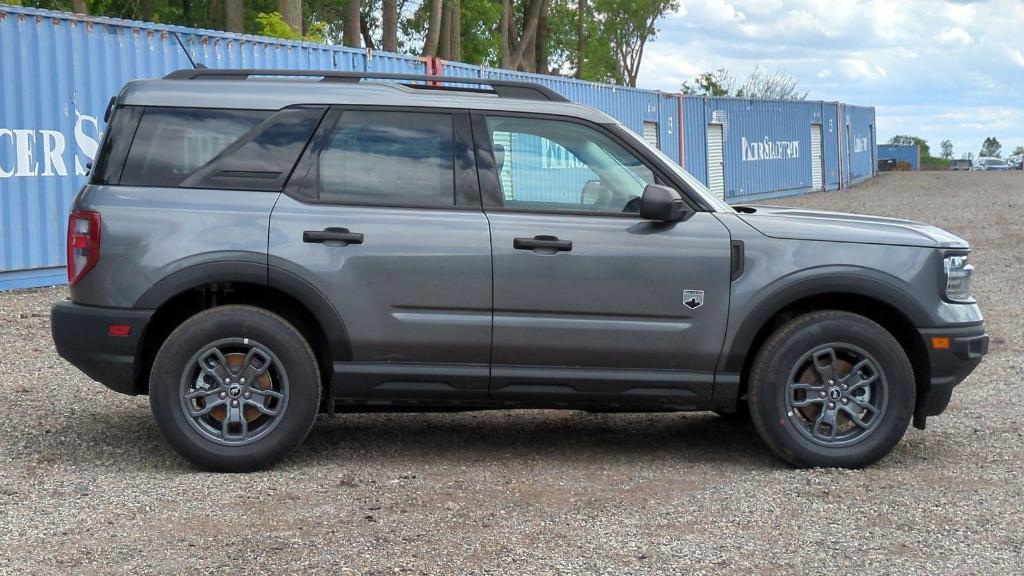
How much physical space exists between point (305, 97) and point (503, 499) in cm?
214

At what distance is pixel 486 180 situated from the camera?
589cm

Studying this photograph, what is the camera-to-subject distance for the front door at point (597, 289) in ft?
18.9

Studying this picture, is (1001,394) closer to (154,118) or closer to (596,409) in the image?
(596,409)

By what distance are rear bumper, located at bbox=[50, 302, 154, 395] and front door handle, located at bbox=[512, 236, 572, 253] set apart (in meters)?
1.73

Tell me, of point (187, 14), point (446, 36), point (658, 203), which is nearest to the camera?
point (658, 203)

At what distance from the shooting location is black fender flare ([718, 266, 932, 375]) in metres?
5.82

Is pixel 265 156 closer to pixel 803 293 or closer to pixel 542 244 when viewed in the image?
pixel 542 244

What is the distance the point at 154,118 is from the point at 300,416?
158 cm

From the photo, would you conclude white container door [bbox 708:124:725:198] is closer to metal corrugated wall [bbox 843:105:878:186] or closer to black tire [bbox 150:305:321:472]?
metal corrugated wall [bbox 843:105:878:186]

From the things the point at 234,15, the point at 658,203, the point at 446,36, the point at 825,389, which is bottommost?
the point at 825,389

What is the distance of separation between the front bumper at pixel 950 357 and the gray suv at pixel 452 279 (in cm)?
1

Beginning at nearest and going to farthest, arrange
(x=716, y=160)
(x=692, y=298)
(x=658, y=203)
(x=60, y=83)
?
(x=658, y=203) < (x=692, y=298) < (x=60, y=83) < (x=716, y=160)

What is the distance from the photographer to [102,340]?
5.71 m

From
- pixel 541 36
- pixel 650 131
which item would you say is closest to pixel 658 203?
pixel 650 131
